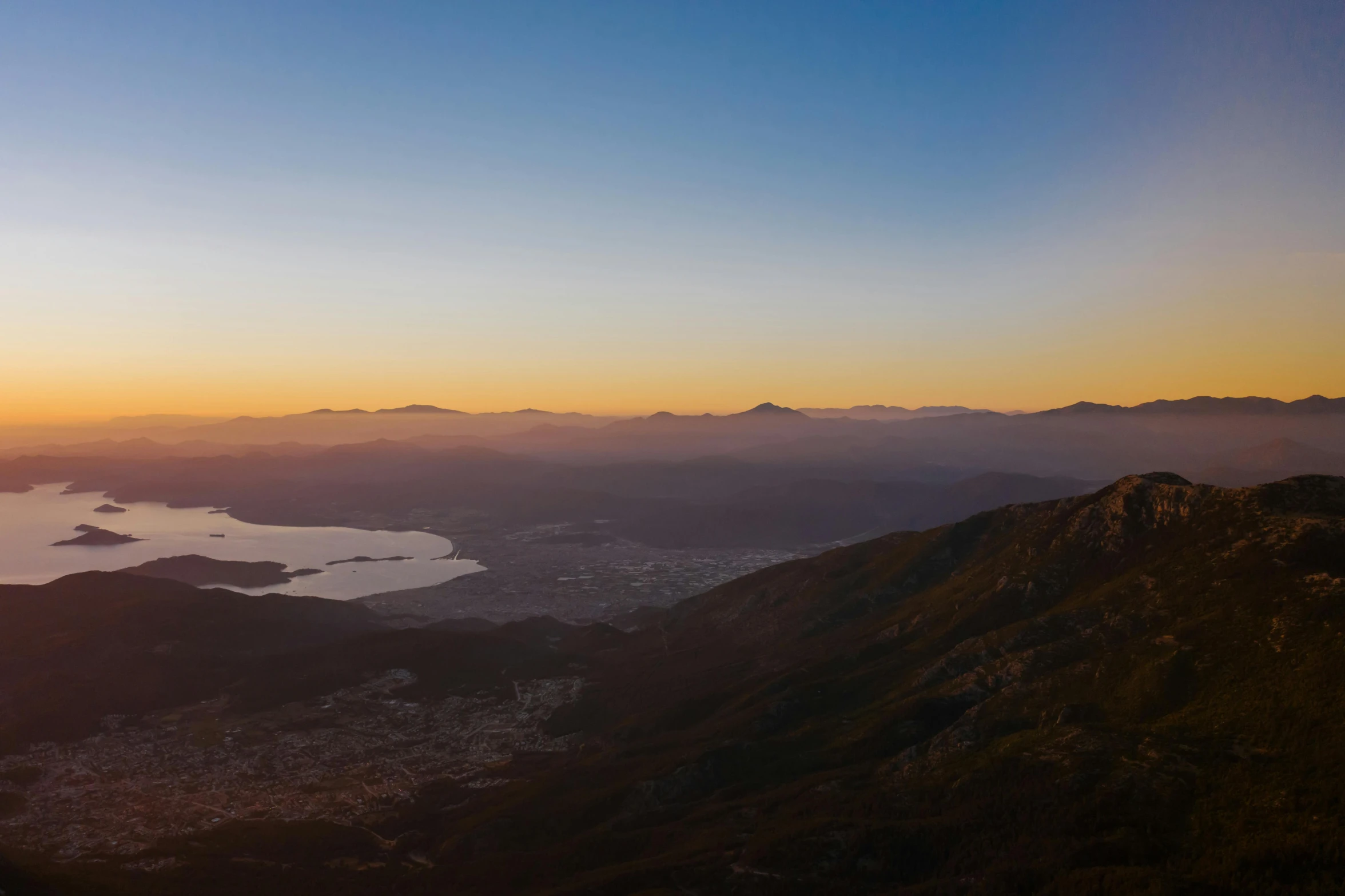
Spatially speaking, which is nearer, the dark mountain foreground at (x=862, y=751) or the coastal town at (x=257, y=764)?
the dark mountain foreground at (x=862, y=751)

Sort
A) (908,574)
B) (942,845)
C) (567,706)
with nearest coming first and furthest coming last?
1. (942,845)
2. (567,706)
3. (908,574)

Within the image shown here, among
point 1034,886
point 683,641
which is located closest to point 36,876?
point 1034,886

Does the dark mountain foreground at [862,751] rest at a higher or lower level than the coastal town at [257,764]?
higher

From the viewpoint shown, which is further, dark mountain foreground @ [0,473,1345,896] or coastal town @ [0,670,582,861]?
coastal town @ [0,670,582,861]

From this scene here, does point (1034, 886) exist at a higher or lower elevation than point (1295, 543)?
lower

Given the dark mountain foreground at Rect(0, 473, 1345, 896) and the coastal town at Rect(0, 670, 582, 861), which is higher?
the dark mountain foreground at Rect(0, 473, 1345, 896)

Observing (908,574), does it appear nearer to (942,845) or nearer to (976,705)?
(976,705)

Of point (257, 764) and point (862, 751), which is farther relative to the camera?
point (257, 764)

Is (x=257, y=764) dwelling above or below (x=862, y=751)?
below
